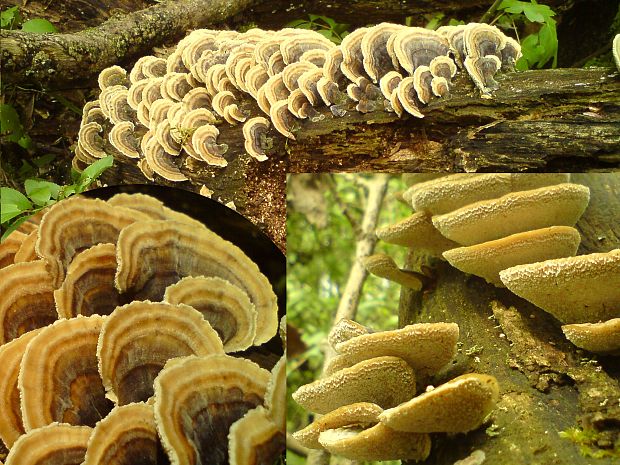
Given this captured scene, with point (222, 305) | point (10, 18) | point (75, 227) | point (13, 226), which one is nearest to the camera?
point (222, 305)

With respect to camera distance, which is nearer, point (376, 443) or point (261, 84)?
point (376, 443)

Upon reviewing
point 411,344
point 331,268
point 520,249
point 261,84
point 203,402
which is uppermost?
point 261,84

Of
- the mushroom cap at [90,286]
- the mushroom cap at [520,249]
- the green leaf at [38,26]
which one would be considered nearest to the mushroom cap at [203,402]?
the mushroom cap at [90,286]

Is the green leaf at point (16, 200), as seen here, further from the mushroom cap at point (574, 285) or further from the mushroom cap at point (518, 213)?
the mushroom cap at point (574, 285)

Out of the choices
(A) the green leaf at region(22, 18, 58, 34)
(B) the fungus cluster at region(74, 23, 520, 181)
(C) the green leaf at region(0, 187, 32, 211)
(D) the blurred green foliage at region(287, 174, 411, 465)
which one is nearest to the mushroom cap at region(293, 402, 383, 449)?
(B) the fungus cluster at region(74, 23, 520, 181)

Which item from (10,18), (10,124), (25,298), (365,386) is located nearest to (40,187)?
(10,124)

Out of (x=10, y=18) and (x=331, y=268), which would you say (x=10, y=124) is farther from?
(x=331, y=268)

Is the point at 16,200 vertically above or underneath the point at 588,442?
above
